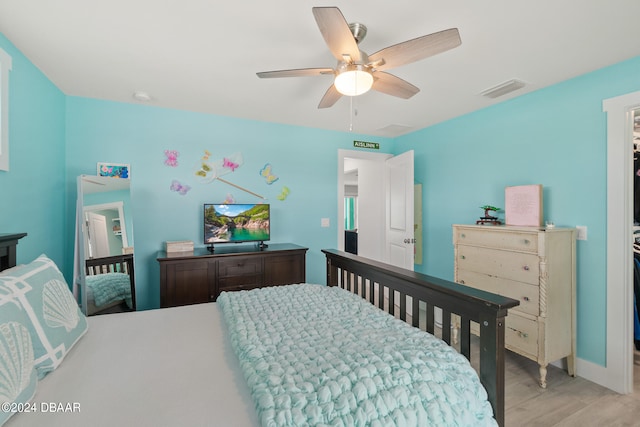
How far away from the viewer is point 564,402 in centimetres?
208

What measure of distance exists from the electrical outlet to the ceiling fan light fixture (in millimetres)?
2047

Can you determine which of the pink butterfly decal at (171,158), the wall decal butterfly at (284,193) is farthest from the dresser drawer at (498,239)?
the pink butterfly decal at (171,158)

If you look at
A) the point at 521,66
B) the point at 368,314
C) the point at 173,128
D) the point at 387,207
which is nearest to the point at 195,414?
the point at 368,314

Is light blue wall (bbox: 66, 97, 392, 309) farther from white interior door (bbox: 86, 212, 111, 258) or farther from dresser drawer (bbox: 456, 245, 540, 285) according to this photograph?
dresser drawer (bbox: 456, 245, 540, 285)

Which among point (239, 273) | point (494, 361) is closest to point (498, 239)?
point (494, 361)

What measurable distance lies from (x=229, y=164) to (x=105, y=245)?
4.70ft

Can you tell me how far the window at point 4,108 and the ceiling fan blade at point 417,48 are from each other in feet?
7.12

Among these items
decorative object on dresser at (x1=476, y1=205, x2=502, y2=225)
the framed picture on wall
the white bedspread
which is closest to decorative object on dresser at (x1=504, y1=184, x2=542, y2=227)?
decorative object on dresser at (x1=476, y1=205, x2=502, y2=225)

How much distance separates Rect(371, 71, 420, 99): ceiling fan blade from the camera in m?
1.83

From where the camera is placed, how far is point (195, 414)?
0.89 m

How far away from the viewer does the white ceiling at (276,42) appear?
1612 mm

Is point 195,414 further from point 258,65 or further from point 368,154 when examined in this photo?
point 368,154

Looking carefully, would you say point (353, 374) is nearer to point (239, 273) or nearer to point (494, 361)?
point (494, 361)

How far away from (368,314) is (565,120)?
2.35 metres
